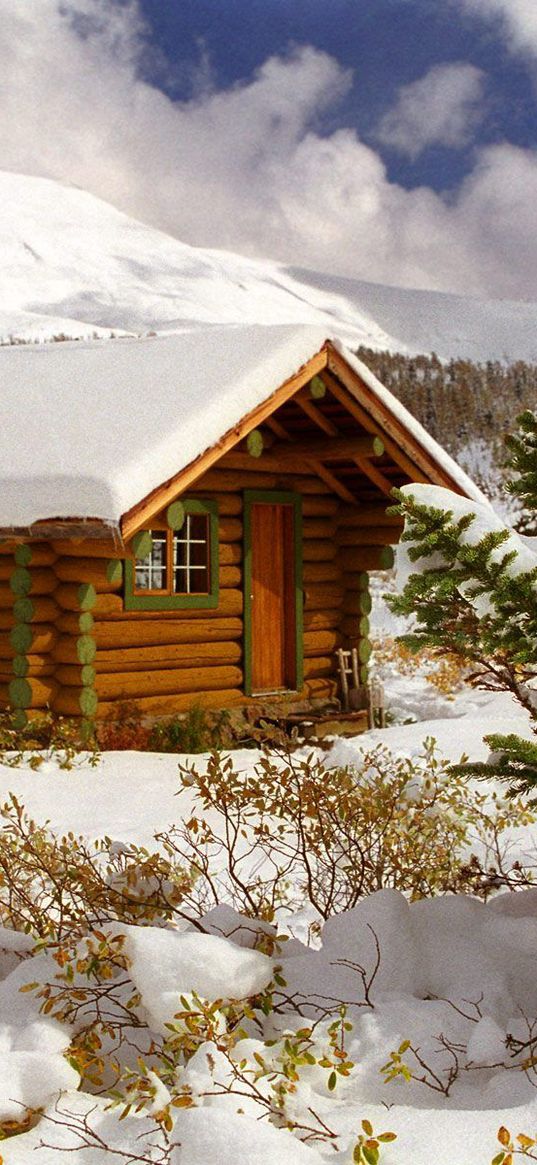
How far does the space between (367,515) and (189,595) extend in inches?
114

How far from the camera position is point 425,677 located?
61.7 feet

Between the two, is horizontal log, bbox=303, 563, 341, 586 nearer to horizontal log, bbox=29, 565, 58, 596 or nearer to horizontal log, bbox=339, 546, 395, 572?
horizontal log, bbox=339, 546, 395, 572

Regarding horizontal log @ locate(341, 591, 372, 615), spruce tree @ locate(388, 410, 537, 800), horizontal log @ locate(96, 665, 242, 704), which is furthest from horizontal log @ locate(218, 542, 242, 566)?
spruce tree @ locate(388, 410, 537, 800)

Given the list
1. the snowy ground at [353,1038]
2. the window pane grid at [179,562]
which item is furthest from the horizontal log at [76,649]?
the snowy ground at [353,1038]

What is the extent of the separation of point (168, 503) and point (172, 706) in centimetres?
270

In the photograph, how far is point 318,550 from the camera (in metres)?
14.8

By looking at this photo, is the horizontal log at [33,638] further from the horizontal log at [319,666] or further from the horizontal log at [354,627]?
the horizontal log at [354,627]

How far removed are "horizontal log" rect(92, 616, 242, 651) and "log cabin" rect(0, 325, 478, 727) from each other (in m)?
0.02

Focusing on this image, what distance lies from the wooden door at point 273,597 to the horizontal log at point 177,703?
0.45 metres

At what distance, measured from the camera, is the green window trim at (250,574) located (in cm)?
1373

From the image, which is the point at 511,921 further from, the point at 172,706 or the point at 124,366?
the point at 124,366

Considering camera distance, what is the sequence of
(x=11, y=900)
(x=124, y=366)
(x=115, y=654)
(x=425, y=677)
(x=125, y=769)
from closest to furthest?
(x=11, y=900), (x=125, y=769), (x=115, y=654), (x=124, y=366), (x=425, y=677)

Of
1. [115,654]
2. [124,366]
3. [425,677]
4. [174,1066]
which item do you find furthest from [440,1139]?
[425,677]

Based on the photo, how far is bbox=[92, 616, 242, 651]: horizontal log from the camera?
12.3m
